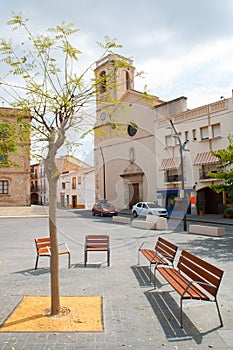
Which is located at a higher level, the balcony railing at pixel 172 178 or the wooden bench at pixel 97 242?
the balcony railing at pixel 172 178

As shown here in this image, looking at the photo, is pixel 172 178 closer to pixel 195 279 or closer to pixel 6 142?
pixel 6 142

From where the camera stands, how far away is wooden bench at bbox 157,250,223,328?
13.9 ft

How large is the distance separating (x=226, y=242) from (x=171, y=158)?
18049 millimetres

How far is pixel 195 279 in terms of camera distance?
482cm

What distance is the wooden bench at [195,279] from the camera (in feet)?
13.9

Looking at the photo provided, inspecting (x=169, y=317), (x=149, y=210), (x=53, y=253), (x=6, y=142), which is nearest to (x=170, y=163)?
(x=149, y=210)

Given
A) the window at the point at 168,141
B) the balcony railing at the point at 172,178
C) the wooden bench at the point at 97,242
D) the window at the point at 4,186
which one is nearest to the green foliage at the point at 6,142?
the wooden bench at the point at 97,242

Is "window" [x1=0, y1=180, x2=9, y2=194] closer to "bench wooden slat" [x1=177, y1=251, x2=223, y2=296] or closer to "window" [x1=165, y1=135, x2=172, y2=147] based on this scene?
"window" [x1=165, y1=135, x2=172, y2=147]

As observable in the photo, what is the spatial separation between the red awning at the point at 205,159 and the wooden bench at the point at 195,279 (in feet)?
67.5

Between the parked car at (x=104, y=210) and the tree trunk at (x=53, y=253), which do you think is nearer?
the tree trunk at (x=53, y=253)

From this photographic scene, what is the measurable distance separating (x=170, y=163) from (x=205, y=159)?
13.5ft

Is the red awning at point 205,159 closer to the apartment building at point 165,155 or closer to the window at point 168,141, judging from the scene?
the apartment building at point 165,155

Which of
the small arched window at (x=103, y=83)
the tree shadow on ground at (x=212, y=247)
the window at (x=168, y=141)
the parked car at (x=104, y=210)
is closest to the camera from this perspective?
the small arched window at (x=103, y=83)

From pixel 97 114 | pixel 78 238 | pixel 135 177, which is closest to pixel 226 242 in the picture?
pixel 78 238
